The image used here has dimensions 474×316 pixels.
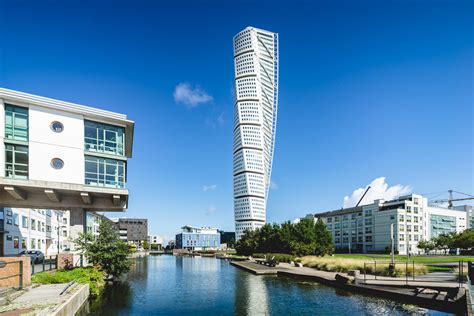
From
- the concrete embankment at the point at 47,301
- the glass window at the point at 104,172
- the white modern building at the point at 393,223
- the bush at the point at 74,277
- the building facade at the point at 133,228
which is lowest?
the building facade at the point at 133,228

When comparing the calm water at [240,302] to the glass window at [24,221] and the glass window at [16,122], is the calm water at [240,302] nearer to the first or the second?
the glass window at [16,122]

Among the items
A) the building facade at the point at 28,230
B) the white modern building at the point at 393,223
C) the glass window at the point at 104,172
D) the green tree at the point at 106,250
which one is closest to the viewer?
the green tree at the point at 106,250

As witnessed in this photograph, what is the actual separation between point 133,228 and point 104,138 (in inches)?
6706

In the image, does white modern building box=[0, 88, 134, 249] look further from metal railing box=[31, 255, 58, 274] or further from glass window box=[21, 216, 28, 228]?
Result: glass window box=[21, 216, 28, 228]

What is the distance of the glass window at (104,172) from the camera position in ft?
94.6

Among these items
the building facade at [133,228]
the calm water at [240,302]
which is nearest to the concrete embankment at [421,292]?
the calm water at [240,302]

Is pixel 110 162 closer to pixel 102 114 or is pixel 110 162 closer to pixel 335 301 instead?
pixel 102 114

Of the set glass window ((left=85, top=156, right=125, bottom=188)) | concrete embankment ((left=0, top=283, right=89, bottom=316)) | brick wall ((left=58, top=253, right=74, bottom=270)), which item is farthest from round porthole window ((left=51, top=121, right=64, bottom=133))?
concrete embankment ((left=0, top=283, right=89, bottom=316))

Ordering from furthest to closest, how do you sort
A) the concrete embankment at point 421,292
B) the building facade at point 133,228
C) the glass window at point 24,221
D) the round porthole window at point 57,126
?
1. the building facade at point 133,228
2. the glass window at point 24,221
3. the round porthole window at point 57,126
4. the concrete embankment at point 421,292

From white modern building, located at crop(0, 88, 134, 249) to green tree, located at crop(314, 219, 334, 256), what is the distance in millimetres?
39155

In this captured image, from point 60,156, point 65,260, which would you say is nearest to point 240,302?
point 65,260

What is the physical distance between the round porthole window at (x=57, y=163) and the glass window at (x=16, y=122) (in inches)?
99.3

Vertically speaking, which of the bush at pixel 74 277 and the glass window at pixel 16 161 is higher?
the glass window at pixel 16 161

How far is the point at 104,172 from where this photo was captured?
29.4 meters
